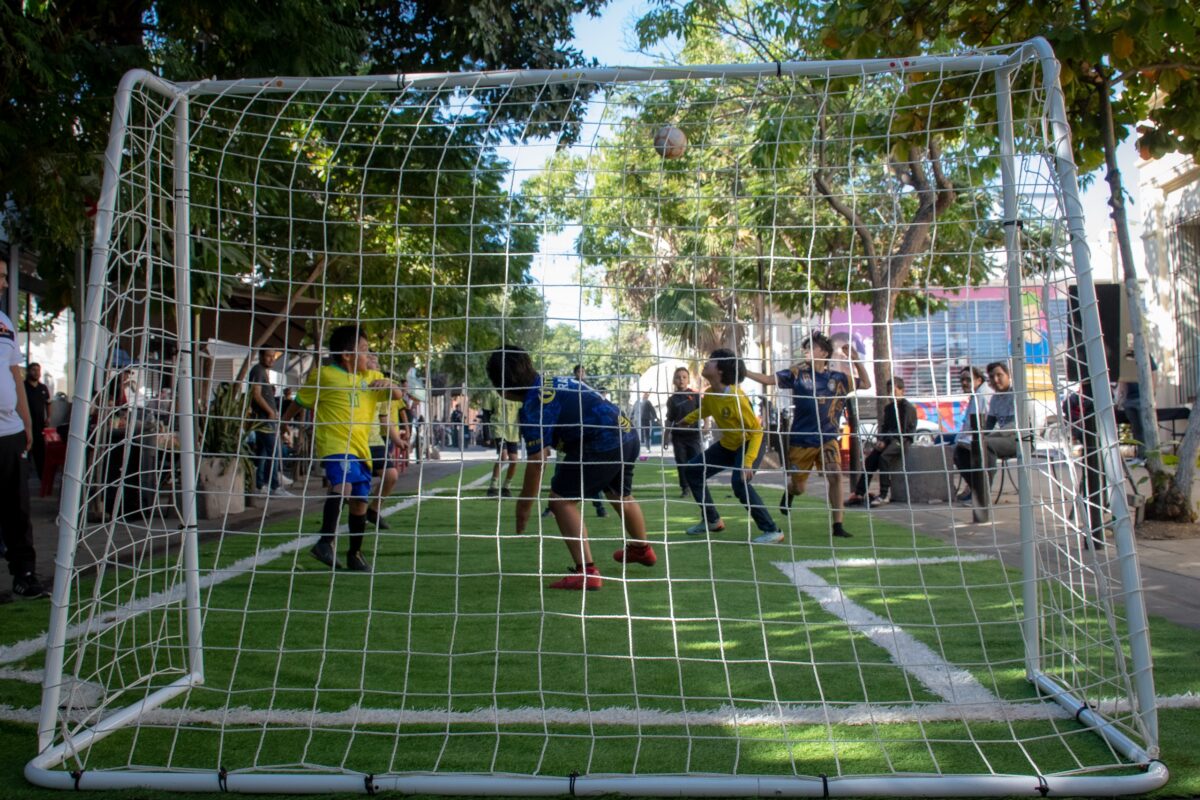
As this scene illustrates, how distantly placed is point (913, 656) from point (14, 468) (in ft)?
17.5

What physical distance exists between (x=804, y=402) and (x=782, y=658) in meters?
5.19

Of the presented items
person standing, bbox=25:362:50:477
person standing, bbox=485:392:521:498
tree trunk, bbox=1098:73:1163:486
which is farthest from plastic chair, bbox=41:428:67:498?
tree trunk, bbox=1098:73:1163:486

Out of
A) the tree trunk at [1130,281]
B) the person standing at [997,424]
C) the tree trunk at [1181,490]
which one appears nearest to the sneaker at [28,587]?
the person standing at [997,424]

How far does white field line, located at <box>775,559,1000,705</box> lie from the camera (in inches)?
164

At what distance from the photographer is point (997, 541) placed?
30.4ft

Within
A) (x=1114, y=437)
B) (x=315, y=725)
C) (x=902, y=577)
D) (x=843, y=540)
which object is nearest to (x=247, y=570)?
(x=315, y=725)

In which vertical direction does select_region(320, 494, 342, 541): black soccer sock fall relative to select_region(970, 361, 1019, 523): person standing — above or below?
below

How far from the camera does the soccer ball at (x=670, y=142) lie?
5.02 m

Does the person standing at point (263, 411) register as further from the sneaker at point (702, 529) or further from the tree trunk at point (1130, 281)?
the tree trunk at point (1130, 281)

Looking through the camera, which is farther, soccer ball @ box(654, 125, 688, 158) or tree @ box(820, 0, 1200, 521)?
tree @ box(820, 0, 1200, 521)

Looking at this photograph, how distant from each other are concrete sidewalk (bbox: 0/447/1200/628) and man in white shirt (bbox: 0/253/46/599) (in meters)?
0.38

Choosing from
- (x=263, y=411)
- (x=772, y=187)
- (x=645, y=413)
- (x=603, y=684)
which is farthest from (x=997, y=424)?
(x=263, y=411)

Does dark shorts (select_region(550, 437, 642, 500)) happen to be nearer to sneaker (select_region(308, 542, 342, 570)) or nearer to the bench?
sneaker (select_region(308, 542, 342, 570))

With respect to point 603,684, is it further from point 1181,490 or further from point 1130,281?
point 1181,490
